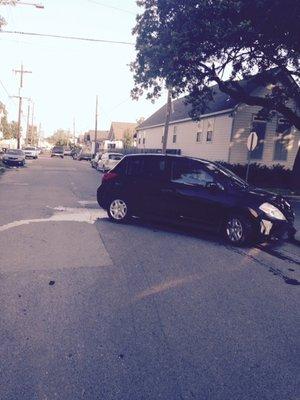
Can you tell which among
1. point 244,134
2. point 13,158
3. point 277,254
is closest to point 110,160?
point 13,158

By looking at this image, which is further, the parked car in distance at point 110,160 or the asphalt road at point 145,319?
the parked car in distance at point 110,160

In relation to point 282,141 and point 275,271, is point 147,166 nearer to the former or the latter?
point 275,271

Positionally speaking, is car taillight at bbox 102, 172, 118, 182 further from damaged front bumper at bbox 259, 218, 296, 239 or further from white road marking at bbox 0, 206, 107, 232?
damaged front bumper at bbox 259, 218, 296, 239

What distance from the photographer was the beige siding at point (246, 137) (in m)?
23.6

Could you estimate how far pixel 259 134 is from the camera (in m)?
24.1

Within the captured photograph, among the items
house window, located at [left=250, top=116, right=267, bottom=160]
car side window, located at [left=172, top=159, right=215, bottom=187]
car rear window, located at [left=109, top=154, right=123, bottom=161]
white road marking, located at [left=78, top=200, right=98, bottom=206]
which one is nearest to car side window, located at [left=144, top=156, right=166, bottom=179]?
car side window, located at [left=172, top=159, right=215, bottom=187]

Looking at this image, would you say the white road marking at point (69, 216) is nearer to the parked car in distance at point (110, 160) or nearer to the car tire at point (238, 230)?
the car tire at point (238, 230)

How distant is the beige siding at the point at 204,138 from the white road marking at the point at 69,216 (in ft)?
47.4

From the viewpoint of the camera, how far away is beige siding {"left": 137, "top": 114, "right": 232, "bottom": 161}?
24422 mm

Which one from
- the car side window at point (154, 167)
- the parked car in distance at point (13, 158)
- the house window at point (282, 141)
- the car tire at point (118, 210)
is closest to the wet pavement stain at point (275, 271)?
the car side window at point (154, 167)

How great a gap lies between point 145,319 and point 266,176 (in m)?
18.7

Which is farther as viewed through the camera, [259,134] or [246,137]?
[259,134]

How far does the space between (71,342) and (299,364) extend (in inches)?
85.1

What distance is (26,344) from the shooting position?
3660 mm
